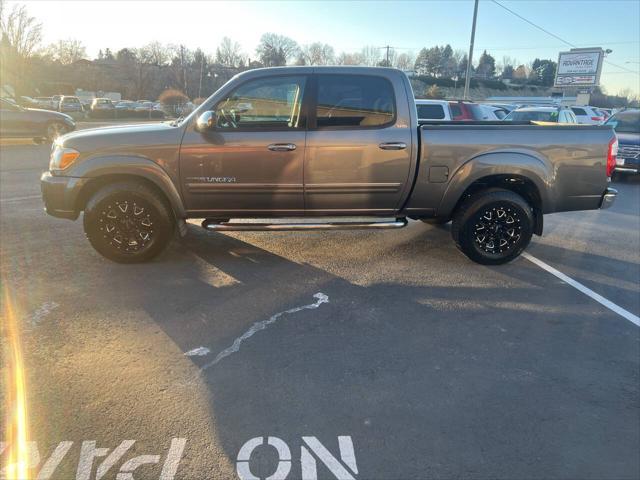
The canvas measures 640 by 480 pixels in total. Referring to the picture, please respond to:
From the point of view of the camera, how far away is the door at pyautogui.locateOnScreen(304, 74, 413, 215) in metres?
4.70

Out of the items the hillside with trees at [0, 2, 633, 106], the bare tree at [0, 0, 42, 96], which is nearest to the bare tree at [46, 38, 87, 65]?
the hillside with trees at [0, 2, 633, 106]

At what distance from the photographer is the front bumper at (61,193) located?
4.71 m

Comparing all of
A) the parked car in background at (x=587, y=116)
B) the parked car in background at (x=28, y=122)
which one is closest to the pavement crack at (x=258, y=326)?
the parked car in background at (x=28, y=122)

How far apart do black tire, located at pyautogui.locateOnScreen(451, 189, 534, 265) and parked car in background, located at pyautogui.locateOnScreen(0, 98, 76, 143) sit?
619 inches

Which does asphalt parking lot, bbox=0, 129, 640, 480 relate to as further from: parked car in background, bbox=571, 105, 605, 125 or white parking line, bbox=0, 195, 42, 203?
parked car in background, bbox=571, 105, 605, 125

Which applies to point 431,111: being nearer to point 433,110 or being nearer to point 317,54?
point 433,110

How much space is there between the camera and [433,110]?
12.2 meters

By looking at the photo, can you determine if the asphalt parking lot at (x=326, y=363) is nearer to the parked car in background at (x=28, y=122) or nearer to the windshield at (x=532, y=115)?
the windshield at (x=532, y=115)

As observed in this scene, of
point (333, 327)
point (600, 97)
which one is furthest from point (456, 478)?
point (600, 97)

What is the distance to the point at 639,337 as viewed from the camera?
365 centimetres

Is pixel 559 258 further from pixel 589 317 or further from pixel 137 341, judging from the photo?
pixel 137 341

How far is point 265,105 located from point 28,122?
14346 mm

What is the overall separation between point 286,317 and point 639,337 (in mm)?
2833

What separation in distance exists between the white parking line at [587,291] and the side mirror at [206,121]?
3951 mm
